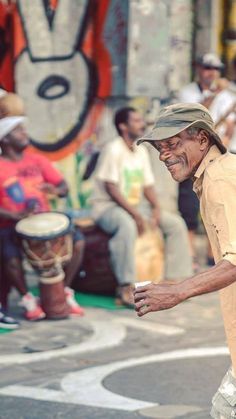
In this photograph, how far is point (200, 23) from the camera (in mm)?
12602

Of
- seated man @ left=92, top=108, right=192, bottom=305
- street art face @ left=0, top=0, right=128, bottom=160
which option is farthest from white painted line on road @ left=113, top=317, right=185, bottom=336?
street art face @ left=0, top=0, right=128, bottom=160

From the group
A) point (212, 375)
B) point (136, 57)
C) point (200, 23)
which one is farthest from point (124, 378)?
point (200, 23)

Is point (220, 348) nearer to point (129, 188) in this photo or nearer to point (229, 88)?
point (129, 188)

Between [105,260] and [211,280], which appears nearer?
[211,280]

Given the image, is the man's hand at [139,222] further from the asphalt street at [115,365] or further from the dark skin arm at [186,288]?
the dark skin arm at [186,288]

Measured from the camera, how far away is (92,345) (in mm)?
8375

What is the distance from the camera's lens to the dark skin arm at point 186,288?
4.33 m

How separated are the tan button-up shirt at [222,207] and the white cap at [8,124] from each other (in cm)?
472

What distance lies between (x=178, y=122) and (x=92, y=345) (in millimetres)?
4057

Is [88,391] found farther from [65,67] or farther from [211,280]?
Result: [65,67]

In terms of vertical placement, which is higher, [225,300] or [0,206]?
[225,300]

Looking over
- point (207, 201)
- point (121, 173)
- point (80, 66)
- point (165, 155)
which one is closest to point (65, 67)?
point (80, 66)

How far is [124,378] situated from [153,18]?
15.9ft

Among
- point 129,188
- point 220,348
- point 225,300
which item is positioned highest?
point 225,300
